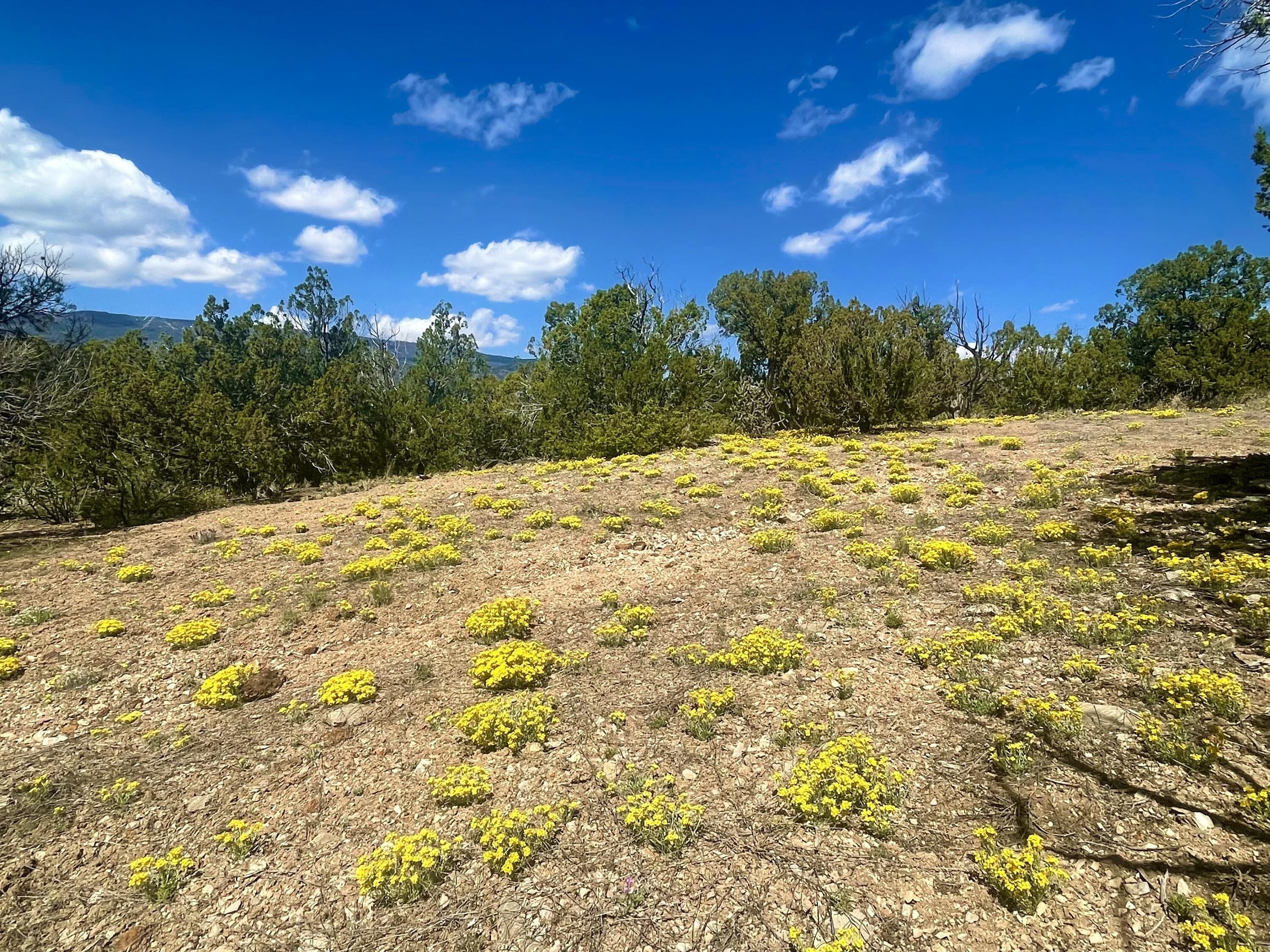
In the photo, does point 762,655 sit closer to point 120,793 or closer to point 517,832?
point 517,832

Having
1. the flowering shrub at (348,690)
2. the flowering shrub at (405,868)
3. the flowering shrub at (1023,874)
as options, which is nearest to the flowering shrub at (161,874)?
the flowering shrub at (405,868)

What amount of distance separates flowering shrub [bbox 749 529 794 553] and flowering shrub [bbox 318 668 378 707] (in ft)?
19.4

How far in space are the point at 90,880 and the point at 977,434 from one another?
67.6 ft

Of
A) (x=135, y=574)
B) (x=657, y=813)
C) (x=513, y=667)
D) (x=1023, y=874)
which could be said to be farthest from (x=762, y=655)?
(x=135, y=574)

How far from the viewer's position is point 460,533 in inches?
438

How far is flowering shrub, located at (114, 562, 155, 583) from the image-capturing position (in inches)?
366

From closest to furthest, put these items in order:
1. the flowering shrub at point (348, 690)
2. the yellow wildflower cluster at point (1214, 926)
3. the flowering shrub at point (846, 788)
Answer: the yellow wildflower cluster at point (1214, 926) < the flowering shrub at point (846, 788) < the flowering shrub at point (348, 690)

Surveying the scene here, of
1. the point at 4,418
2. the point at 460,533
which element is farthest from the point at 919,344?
the point at 4,418

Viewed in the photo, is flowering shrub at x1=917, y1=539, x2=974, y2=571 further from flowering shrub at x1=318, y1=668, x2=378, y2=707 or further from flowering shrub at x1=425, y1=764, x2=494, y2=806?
flowering shrub at x1=318, y1=668, x2=378, y2=707

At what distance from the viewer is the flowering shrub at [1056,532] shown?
805 centimetres

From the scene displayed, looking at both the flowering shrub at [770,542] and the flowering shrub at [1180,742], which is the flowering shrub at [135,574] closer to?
the flowering shrub at [770,542]

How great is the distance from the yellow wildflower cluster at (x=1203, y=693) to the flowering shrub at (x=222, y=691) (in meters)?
8.72

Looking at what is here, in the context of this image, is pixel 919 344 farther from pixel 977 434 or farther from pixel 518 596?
pixel 518 596

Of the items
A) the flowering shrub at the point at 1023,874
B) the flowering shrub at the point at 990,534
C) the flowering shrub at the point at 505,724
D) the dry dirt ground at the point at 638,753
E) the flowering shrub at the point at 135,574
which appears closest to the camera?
the flowering shrub at the point at 1023,874
